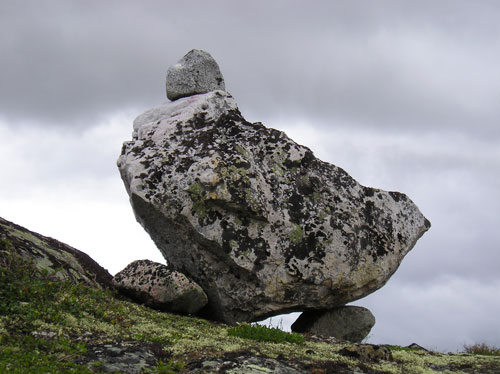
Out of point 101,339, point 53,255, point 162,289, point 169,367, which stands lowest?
point 169,367

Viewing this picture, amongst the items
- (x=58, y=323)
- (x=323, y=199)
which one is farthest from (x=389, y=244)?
(x=58, y=323)

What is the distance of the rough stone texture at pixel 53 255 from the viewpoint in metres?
15.5

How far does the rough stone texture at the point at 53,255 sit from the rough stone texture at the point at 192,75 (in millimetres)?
6697

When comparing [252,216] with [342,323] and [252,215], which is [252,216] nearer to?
[252,215]

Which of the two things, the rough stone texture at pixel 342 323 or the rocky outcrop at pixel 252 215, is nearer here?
the rocky outcrop at pixel 252 215

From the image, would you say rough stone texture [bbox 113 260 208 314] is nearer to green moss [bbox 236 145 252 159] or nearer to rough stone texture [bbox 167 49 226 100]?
green moss [bbox 236 145 252 159]

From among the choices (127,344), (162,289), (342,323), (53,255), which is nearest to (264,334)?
(127,344)

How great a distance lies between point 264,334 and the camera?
13.7 m

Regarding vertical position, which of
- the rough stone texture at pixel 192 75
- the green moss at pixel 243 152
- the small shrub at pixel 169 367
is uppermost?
the rough stone texture at pixel 192 75

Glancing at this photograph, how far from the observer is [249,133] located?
→ 18.6m

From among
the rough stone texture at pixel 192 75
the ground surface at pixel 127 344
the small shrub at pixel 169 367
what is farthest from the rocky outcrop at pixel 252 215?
the small shrub at pixel 169 367

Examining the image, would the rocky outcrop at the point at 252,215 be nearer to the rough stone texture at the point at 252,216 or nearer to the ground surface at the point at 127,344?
the rough stone texture at the point at 252,216

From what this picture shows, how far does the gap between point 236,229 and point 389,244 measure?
217 inches

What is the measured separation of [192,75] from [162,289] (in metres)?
8.13
